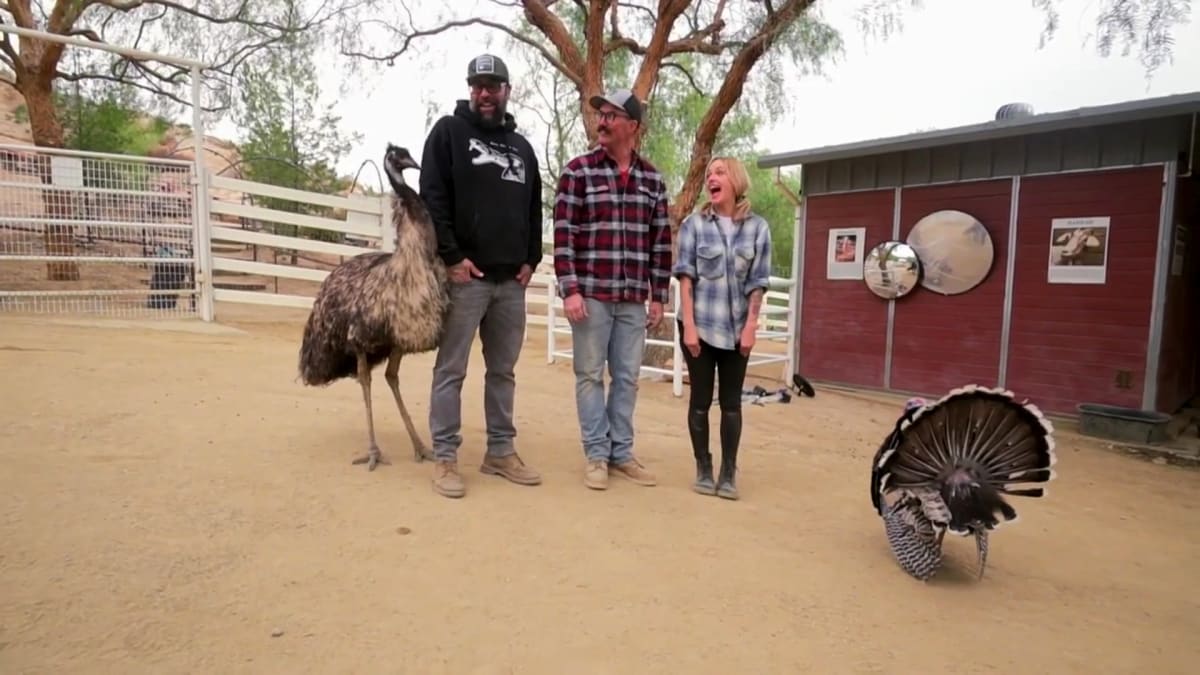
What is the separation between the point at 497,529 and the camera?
2799 millimetres

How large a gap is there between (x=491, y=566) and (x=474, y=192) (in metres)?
1.64

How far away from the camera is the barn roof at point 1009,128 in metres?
5.63

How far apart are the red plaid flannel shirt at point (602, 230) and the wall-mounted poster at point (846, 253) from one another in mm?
5005

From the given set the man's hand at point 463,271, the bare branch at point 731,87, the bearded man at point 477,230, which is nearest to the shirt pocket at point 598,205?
the bearded man at point 477,230

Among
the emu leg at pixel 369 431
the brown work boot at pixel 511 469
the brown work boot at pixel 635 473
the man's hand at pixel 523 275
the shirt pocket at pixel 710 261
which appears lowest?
the brown work boot at pixel 635 473

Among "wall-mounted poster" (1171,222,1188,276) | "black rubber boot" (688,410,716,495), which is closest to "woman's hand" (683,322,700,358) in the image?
"black rubber boot" (688,410,716,495)

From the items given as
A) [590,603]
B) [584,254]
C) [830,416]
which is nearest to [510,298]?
[584,254]

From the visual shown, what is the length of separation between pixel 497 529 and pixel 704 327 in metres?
1.35

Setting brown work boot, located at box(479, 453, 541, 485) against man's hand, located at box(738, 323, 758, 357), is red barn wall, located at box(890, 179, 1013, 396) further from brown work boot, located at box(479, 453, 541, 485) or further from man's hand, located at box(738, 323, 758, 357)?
brown work boot, located at box(479, 453, 541, 485)

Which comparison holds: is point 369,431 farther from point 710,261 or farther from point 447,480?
point 710,261

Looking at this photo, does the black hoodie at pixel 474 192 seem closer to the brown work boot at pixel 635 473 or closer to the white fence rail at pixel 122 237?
the brown work boot at pixel 635 473

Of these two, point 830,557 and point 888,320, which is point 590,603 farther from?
point 888,320

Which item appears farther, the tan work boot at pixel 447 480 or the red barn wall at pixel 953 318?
the red barn wall at pixel 953 318

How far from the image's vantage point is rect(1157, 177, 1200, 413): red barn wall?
20.7 ft
